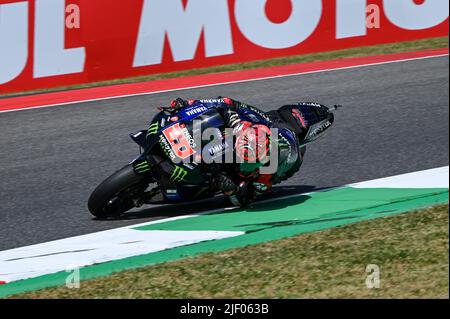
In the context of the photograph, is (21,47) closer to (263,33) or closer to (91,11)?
(91,11)

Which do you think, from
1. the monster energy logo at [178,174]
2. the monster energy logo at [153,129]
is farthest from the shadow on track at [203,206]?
the monster energy logo at [153,129]

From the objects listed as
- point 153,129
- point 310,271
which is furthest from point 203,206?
point 310,271

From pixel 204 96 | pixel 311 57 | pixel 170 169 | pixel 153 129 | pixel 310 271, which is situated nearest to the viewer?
pixel 310 271

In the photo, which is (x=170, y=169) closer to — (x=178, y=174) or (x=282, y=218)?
(x=178, y=174)

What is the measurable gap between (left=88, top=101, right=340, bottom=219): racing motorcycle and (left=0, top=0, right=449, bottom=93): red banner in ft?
22.0

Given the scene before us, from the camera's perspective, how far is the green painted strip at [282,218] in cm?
670

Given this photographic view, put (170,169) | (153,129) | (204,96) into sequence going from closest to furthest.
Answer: (170,169), (153,129), (204,96)

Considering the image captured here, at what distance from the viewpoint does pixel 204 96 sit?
13633mm

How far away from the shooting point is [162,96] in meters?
13.8

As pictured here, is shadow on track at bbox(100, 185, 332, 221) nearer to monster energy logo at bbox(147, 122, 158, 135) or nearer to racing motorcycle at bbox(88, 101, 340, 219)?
racing motorcycle at bbox(88, 101, 340, 219)

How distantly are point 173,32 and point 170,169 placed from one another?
781 cm

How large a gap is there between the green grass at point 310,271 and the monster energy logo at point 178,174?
3.74 feet

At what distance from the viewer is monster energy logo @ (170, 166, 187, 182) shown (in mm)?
7707

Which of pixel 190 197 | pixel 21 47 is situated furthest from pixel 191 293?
pixel 21 47
